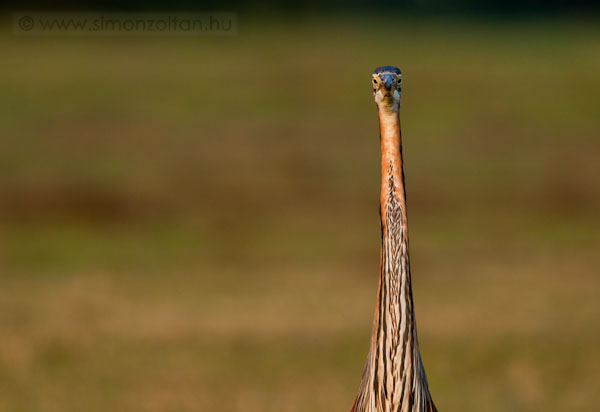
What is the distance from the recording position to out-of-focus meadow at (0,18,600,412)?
37.5 ft

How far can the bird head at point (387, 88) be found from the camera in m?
5.31

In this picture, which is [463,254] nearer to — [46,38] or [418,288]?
[418,288]

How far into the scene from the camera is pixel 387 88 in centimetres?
530

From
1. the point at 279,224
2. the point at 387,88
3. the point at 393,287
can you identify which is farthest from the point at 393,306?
the point at 279,224

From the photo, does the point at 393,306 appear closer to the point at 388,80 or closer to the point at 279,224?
the point at 388,80

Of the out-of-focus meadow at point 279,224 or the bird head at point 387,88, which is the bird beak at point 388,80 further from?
the out-of-focus meadow at point 279,224

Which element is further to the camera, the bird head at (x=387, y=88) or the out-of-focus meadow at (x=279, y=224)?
the out-of-focus meadow at (x=279, y=224)

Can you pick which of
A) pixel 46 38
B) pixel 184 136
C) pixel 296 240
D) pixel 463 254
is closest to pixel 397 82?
pixel 463 254

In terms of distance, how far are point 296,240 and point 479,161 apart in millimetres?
9188

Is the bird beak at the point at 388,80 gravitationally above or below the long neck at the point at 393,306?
above

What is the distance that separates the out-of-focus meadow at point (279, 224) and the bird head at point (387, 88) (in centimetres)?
488

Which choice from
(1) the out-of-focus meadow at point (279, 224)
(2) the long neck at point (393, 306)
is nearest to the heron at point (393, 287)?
(2) the long neck at point (393, 306)

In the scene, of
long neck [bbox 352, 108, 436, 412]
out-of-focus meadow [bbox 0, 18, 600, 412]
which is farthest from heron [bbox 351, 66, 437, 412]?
out-of-focus meadow [bbox 0, 18, 600, 412]

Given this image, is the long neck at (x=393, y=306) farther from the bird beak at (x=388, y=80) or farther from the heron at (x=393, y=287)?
the bird beak at (x=388, y=80)
